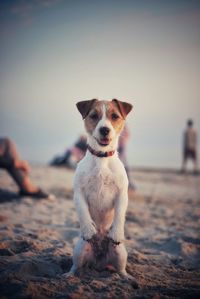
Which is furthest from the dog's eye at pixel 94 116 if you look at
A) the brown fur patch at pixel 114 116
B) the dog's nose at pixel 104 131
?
the dog's nose at pixel 104 131

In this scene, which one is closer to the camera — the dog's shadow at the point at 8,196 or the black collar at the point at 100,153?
the black collar at the point at 100,153

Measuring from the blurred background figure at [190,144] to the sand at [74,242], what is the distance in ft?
26.1

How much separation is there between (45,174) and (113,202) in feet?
30.8

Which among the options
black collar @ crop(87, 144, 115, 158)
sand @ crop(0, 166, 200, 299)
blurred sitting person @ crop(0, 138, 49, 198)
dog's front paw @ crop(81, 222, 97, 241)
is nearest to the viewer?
sand @ crop(0, 166, 200, 299)

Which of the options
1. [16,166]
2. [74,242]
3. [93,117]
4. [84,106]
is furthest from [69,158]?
[93,117]

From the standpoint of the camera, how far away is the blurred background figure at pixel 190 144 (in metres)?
17.4

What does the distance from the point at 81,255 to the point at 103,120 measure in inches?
61.9

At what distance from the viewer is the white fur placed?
11.9ft

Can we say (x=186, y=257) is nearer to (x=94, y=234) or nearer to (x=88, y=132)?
(x=94, y=234)

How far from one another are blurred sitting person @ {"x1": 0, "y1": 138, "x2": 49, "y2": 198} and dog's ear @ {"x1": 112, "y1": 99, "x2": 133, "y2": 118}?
4.28 meters

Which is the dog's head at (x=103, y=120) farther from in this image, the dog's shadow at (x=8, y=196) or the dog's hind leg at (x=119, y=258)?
the dog's shadow at (x=8, y=196)

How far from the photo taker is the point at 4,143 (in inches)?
295

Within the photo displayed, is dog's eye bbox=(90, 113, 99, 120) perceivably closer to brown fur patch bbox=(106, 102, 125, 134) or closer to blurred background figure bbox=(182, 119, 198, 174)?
brown fur patch bbox=(106, 102, 125, 134)

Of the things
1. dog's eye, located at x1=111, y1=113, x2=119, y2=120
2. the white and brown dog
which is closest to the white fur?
the white and brown dog
